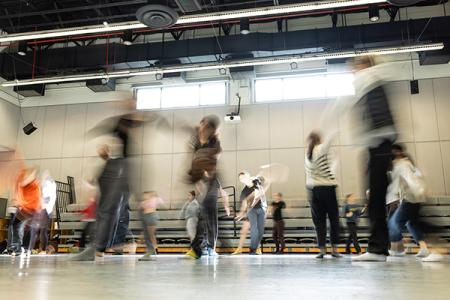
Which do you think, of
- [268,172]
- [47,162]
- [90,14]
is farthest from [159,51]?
[47,162]

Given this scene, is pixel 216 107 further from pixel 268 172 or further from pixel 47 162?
pixel 47 162

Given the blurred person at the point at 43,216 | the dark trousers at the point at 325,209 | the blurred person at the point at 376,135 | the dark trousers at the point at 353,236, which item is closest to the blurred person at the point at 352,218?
the dark trousers at the point at 353,236

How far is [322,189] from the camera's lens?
364cm

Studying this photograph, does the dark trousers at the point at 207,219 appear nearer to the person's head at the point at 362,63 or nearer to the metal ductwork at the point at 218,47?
the person's head at the point at 362,63

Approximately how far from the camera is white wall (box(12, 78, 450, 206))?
35.8 feet

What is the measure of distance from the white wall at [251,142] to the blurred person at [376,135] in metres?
7.63

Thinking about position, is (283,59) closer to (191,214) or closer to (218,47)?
(218,47)

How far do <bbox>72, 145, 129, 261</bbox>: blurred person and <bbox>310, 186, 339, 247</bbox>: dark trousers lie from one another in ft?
5.83

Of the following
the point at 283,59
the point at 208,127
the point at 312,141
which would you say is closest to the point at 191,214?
the point at 208,127

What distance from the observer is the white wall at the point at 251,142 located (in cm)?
1092

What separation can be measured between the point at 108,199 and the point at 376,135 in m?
2.17

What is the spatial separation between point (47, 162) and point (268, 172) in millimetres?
7321

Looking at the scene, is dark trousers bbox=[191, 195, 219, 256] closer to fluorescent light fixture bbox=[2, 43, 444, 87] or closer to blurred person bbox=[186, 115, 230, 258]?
blurred person bbox=[186, 115, 230, 258]

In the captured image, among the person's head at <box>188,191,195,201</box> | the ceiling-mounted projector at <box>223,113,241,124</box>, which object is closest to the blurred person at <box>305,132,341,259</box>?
the person's head at <box>188,191,195,201</box>
